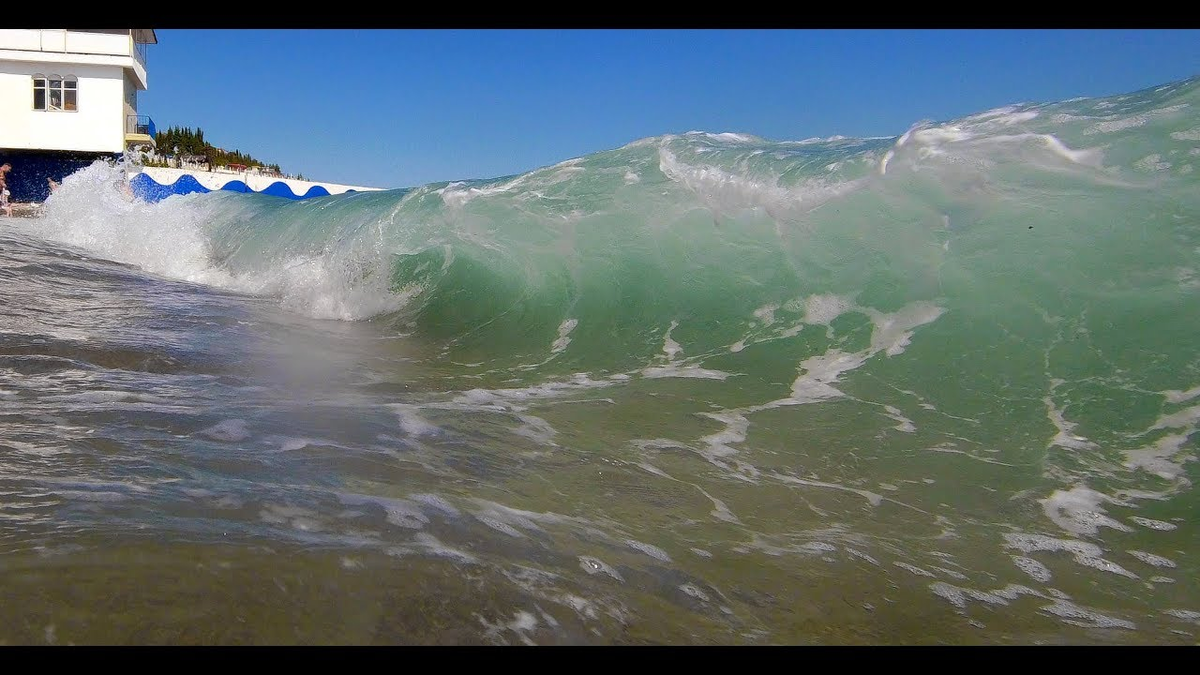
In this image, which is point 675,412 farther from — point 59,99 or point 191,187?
point 59,99

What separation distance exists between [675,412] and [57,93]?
34.3 m

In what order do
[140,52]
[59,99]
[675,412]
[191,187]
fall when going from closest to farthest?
[675,412] → [191,187] → [59,99] → [140,52]

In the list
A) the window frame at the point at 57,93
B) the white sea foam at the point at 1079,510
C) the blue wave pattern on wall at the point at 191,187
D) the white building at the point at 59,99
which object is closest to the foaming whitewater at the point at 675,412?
the white sea foam at the point at 1079,510

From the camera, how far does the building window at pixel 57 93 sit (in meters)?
30.5

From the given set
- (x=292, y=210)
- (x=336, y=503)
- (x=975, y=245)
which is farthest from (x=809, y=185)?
(x=292, y=210)

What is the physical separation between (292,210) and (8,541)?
493 inches

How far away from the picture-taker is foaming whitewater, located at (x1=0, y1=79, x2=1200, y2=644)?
2.02 m

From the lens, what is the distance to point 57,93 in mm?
30750

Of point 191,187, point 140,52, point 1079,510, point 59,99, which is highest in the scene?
point 140,52

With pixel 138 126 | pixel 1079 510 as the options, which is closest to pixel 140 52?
pixel 138 126

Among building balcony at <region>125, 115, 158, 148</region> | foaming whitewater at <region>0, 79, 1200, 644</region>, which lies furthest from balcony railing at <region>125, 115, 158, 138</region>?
foaming whitewater at <region>0, 79, 1200, 644</region>

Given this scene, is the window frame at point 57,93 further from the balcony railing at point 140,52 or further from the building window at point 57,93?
the balcony railing at point 140,52

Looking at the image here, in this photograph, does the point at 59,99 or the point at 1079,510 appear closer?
the point at 1079,510

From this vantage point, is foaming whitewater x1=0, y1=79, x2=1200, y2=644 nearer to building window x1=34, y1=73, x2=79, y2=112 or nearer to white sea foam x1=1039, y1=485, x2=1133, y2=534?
white sea foam x1=1039, y1=485, x2=1133, y2=534
